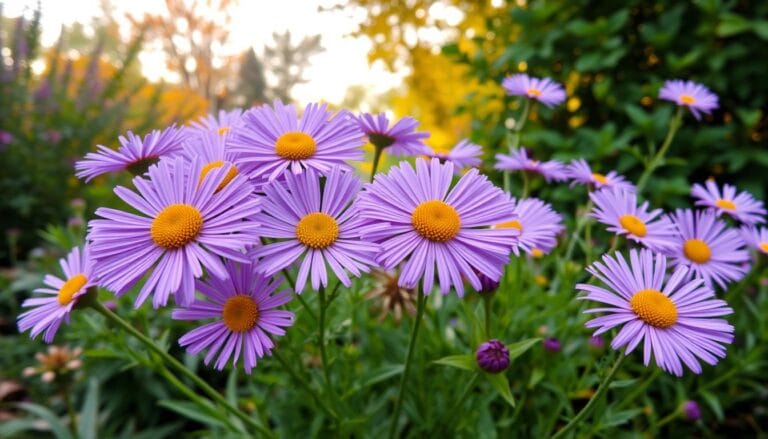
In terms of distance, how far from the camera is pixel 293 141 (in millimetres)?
630

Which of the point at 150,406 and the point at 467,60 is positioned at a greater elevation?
the point at 467,60

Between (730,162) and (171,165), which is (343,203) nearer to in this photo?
(171,165)

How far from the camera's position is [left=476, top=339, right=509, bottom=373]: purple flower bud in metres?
0.67

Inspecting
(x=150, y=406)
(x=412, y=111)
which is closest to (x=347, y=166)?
(x=150, y=406)

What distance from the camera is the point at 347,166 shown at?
2.03 feet

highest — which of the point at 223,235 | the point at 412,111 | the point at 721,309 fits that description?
the point at 412,111

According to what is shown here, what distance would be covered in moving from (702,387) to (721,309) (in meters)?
0.73

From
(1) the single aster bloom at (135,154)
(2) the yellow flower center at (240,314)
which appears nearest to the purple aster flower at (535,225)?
(2) the yellow flower center at (240,314)

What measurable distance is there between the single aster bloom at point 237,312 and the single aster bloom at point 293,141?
5.1 inches

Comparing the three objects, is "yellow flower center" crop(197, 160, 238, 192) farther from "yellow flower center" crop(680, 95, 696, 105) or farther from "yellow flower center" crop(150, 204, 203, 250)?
"yellow flower center" crop(680, 95, 696, 105)

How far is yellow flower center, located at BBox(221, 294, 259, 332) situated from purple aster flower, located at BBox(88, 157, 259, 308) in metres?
0.08

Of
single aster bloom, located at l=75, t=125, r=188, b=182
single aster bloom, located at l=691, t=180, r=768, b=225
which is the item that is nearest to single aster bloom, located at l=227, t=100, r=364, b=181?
single aster bloom, located at l=75, t=125, r=188, b=182

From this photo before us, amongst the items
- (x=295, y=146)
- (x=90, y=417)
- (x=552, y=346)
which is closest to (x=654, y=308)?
(x=552, y=346)

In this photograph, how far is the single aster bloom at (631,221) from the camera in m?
0.73
